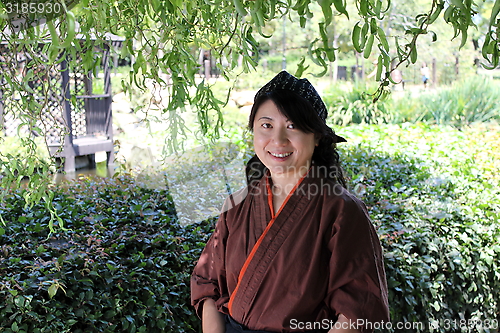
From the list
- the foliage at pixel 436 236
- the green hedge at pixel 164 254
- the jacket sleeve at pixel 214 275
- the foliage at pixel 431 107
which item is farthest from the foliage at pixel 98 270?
the foliage at pixel 431 107

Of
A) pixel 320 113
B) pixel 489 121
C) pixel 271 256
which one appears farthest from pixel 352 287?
pixel 489 121

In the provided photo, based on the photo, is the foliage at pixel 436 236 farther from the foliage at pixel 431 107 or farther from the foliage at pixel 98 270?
the foliage at pixel 431 107

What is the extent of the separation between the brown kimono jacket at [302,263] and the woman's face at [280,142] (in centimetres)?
7

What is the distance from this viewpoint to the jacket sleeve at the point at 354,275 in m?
1.32

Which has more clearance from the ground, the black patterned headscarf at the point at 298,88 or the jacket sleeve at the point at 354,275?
the black patterned headscarf at the point at 298,88

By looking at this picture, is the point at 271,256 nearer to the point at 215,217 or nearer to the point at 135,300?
the point at 135,300

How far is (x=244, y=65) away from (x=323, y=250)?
0.61 meters

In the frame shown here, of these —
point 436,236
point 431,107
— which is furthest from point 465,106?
point 436,236

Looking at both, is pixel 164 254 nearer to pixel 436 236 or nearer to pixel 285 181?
pixel 285 181

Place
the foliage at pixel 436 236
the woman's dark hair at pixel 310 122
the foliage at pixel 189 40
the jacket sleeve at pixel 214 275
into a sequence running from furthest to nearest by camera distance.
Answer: the foliage at pixel 436 236
the jacket sleeve at pixel 214 275
the woman's dark hair at pixel 310 122
the foliage at pixel 189 40

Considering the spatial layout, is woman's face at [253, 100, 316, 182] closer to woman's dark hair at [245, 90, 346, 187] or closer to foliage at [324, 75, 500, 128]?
woman's dark hair at [245, 90, 346, 187]

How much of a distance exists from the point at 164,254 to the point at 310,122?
143 cm

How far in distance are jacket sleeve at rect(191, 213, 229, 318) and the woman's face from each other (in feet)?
0.87

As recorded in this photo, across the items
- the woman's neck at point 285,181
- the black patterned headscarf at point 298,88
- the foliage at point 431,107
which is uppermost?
the black patterned headscarf at point 298,88
